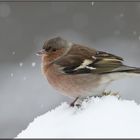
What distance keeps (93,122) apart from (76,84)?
1.66m

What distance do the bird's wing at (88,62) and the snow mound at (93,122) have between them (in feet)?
4.25

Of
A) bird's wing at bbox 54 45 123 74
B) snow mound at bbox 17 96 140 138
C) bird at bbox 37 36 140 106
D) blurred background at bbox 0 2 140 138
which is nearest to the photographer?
snow mound at bbox 17 96 140 138

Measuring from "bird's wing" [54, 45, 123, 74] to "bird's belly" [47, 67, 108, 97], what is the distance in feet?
0.18

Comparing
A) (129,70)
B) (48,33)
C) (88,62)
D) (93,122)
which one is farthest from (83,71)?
(48,33)

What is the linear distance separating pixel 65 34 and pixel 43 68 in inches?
296

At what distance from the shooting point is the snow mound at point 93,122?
2113 millimetres

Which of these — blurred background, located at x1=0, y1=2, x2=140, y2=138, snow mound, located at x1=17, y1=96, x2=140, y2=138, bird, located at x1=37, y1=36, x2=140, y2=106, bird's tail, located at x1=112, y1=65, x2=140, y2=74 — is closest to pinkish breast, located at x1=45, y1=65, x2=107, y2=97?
bird, located at x1=37, y1=36, x2=140, y2=106

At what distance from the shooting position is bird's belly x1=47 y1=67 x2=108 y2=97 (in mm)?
3709

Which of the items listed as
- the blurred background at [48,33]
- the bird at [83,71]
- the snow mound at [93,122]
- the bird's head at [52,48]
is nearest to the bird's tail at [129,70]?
the bird at [83,71]

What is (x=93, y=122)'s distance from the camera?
2.23 metres

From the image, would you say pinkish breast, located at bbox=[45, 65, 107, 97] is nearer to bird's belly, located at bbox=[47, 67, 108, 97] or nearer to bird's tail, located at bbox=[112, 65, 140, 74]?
bird's belly, located at bbox=[47, 67, 108, 97]

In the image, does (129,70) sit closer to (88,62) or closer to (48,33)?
(88,62)

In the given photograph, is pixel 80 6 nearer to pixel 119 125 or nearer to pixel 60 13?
pixel 60 13

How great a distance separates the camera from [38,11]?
11.9 metres
